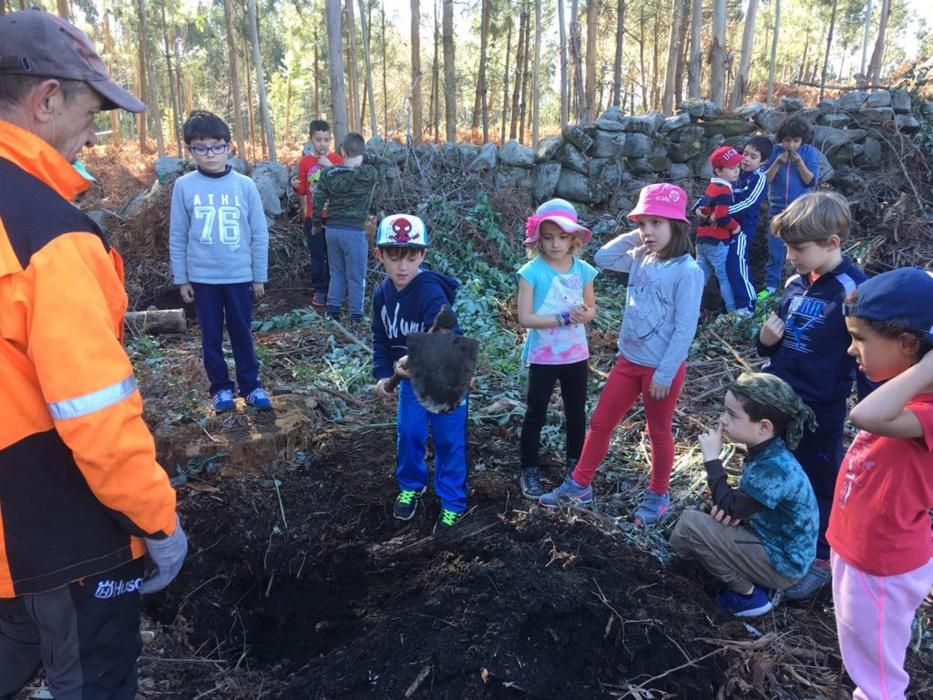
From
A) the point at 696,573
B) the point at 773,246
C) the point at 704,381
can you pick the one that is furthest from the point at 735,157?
the point at 696,573

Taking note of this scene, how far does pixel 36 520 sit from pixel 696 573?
2.72m

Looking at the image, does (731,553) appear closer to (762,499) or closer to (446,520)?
(762,499)

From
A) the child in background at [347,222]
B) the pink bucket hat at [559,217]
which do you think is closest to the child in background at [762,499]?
the pink bucket hat at [559,217]

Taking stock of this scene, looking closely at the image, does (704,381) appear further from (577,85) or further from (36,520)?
(577,85)

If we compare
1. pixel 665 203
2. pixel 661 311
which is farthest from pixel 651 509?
pixel 665 203

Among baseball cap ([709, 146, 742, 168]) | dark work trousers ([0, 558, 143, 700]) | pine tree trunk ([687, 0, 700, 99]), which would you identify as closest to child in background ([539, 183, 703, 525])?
dark work trousers ([0, 558, 143, 700])

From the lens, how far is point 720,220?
650 cm

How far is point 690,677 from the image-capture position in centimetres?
227

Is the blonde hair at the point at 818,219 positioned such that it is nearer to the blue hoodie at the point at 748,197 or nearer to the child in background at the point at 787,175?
the blue hoodie at the point at 748,197

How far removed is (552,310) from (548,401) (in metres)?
0.55

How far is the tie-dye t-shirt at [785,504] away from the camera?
2.60 m

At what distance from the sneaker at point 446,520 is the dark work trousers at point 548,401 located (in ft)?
2.13

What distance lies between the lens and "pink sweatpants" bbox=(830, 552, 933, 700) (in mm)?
1974

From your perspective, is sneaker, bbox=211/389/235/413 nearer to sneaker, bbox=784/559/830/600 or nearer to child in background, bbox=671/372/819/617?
child in background, bbox=671/372/819/617
